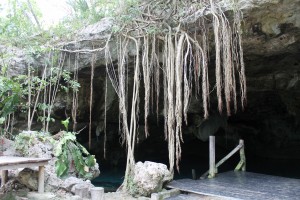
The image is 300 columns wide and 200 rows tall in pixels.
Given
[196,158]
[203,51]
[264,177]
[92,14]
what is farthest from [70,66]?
[196,158]

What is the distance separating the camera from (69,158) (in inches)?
215

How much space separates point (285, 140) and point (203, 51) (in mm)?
9555

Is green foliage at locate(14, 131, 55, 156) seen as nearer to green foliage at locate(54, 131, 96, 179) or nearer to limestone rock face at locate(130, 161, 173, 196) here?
green foliage at locate(54, 131, 96, 179)

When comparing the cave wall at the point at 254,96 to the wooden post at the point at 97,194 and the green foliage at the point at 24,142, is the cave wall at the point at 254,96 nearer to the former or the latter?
the green foliage at the point at 24,142

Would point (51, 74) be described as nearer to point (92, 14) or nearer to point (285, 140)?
point (92, 14)

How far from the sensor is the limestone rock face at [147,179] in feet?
17.2

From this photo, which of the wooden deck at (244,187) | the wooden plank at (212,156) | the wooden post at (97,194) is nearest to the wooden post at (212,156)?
the wooden plank at (212,156)

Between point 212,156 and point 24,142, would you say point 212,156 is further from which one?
point 24,142

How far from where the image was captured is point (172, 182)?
5.95 m

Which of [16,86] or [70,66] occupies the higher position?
[70,66]

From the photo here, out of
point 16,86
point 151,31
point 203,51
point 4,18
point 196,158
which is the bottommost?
point 196,158

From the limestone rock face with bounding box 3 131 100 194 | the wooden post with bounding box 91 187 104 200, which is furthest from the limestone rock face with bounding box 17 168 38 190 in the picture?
the wooden post with bounding box 91 187 104 200

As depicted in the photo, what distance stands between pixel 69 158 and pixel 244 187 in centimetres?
309

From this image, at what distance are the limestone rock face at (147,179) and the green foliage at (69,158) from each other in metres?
0.86
